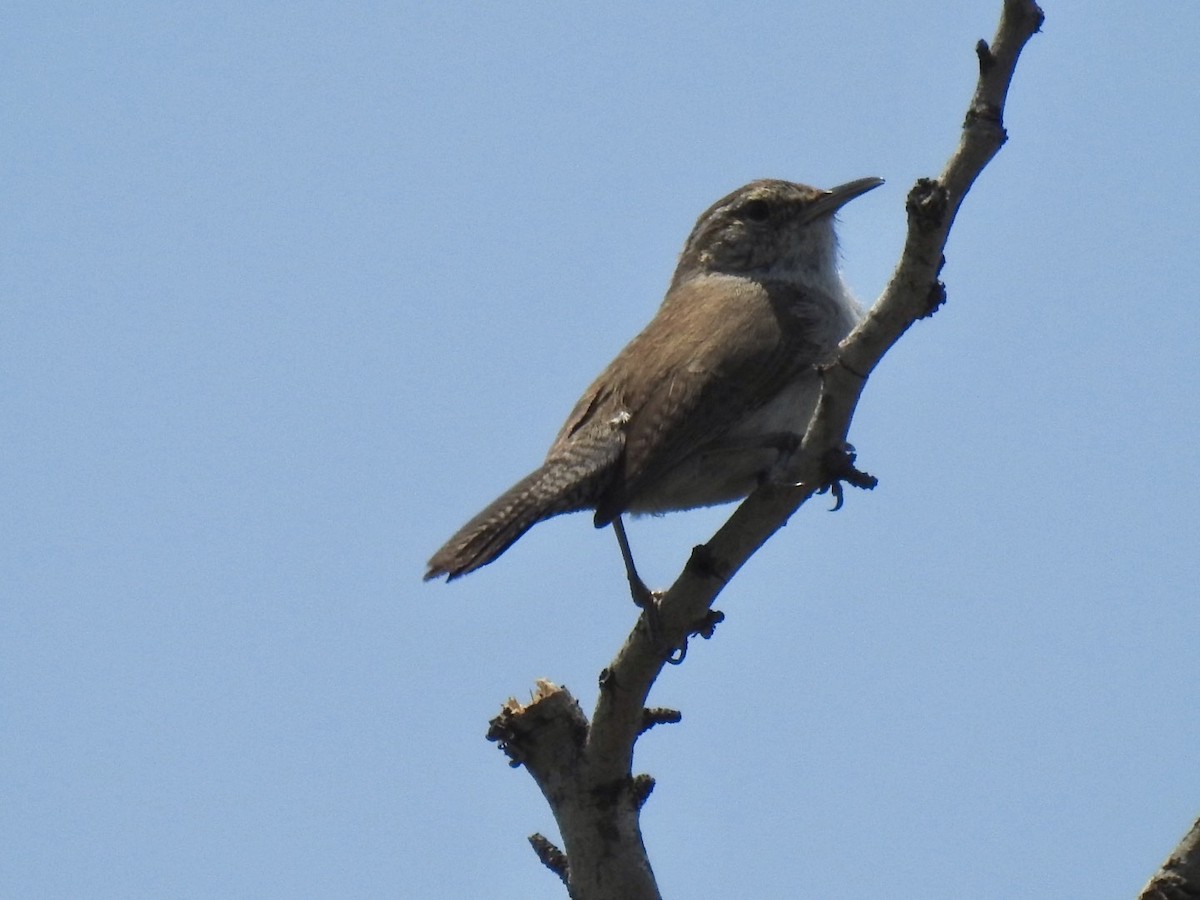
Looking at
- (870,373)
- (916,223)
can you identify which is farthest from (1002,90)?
(870,373)

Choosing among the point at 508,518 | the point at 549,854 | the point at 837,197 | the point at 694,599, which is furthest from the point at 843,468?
the point at 837,197

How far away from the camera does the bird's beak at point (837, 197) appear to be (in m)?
7.88

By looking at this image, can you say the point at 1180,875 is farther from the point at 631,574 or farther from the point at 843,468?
the point at 631,574

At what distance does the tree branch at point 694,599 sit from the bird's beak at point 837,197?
2.96 metres

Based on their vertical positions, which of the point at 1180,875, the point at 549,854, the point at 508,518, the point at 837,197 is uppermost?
the point at 837,197

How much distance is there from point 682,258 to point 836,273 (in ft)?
3.64

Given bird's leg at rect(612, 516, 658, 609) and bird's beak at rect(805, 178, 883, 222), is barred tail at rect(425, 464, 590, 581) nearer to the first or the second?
bird's leg at rect(612, 516, 658, 609)

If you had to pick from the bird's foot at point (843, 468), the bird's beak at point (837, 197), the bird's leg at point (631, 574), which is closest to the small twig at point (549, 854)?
the bird's leg at point (631, 574)

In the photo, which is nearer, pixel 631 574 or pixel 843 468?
pixel 843 468

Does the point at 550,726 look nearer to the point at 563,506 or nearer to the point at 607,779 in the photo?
the point at 607,779

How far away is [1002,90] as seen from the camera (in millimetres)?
4539

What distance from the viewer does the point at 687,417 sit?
245 inches

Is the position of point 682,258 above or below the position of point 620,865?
above

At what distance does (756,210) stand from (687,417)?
7.62 ft
